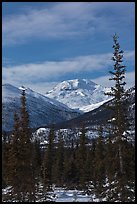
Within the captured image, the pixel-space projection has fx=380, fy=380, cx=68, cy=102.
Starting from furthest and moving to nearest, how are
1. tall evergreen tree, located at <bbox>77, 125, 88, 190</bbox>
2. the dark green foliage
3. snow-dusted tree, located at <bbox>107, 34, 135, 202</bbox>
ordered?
the dark green foliage, tall evergreen tree, located at <bbox>77, 125, 88, 190</bbox>, snow-dusted tree, located at <bbox>107, 34, 135, 202</bbox>

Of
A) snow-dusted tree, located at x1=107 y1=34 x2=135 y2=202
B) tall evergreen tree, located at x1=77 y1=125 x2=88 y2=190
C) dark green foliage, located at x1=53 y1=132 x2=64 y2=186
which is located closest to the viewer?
snow-dusted tree, located at x1=107 y1=34 x2=135 y2=202

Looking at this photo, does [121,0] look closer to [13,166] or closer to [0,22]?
[0,22]

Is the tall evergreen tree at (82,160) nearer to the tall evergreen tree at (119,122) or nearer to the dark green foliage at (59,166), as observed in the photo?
the dark green foliage at (59,166)

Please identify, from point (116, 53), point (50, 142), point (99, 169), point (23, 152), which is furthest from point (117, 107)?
point (50, 142)

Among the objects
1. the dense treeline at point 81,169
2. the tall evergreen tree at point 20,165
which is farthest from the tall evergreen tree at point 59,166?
the tall evergreen tree at point 20,165

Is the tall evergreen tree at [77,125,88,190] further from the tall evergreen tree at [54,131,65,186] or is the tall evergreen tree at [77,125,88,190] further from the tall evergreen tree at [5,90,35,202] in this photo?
the tall evergreen tree at [5,90,35,202]

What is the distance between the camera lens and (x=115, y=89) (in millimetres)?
21844

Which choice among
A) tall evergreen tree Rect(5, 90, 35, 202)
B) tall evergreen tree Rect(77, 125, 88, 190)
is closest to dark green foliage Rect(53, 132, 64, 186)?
tall evergreen tree Rect(77, 125, 88, 190)

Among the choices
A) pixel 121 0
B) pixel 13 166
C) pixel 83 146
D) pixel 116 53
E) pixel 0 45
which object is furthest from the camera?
pixel 83 146

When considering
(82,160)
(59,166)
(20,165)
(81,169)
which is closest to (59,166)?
(59,166)

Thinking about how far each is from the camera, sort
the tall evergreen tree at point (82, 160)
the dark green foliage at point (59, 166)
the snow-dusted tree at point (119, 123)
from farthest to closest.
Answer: the dark green foliage at point (59, 166), the tall evergreen tree at point (82, 160), the snow-dusted tree at point (119, 123)

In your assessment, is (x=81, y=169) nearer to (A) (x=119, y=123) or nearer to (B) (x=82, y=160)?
(B) (x=82, y=160)

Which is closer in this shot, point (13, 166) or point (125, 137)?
point (125, 137)

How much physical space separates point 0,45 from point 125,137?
1551 centimetres
